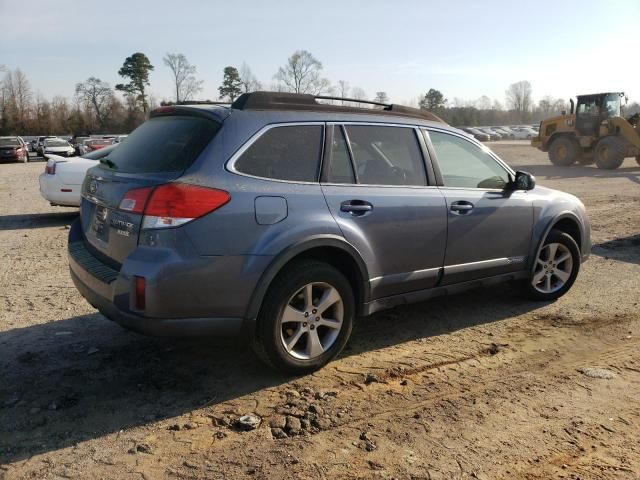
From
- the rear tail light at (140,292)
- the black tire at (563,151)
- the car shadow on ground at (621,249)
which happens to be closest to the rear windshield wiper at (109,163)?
the rear tail light at (140,292)

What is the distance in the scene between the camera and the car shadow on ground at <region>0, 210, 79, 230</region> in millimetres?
9773

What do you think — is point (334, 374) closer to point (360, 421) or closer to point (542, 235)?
point (360, 421)

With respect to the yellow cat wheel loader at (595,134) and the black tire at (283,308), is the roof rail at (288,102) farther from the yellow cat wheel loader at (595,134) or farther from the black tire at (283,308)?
the yellow cat wheel loader at (595,134)

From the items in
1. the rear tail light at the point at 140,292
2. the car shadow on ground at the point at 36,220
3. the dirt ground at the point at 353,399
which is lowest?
the dirt ground at the point at 353,399

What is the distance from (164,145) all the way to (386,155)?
1628mm

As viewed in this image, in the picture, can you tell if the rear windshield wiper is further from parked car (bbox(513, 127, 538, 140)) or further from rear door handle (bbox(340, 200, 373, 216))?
parked car (bbox(513, 127, 538, 140))

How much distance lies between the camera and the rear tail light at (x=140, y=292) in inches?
128

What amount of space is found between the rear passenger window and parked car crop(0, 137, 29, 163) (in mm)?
34789

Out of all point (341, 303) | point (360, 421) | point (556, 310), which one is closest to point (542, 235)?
point (556, 310)

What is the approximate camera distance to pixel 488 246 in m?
4.77

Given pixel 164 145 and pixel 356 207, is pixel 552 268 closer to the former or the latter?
pixel 356 207

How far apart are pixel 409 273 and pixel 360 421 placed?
4.42 feet

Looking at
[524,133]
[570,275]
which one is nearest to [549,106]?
[524,133]

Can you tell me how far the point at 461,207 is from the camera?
4531 millimetres
